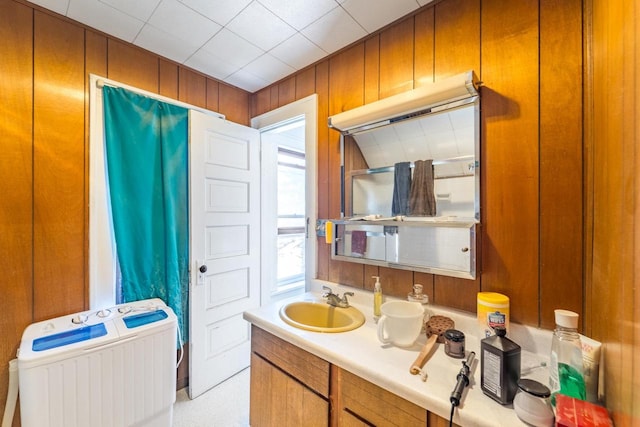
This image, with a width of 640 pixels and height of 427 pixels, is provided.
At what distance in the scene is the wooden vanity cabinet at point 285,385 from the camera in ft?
3.60

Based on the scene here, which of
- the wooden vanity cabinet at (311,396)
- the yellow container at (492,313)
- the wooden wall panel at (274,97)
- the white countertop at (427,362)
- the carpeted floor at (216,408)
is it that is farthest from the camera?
the wooden wall panel at (274,97)

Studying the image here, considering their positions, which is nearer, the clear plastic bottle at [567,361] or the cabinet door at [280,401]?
the clear plastic bottle at [567,361]

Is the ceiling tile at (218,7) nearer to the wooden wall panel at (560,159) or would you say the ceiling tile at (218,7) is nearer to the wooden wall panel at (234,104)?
the wooden wall panel at (234,104)

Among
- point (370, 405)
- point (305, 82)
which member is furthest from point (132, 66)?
point (370, 405)

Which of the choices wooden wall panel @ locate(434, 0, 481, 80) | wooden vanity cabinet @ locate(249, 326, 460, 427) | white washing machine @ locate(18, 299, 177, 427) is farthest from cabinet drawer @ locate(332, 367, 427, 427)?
wooden wall panel @ locate(434, 0, 481, 80)

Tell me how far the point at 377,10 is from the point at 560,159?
44.0 inches

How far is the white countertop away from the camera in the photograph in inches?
29.5

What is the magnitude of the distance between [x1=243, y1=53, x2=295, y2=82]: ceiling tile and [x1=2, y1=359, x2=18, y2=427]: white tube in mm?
2153

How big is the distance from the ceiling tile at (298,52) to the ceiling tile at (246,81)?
36cm

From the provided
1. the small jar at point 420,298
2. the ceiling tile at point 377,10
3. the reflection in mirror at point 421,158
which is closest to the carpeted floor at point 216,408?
the small jar at point 420,298

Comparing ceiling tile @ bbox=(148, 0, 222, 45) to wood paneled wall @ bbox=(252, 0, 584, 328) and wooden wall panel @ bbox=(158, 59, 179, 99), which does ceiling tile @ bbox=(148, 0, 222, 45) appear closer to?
wooden wall panel @ bbox=(158, 59, 179, 99)

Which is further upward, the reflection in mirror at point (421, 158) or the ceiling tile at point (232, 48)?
the ceiling tile at point (232, 48)

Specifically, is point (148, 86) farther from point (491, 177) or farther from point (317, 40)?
point (491, 177)

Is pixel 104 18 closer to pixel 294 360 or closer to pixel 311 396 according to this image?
pixel 294 360
